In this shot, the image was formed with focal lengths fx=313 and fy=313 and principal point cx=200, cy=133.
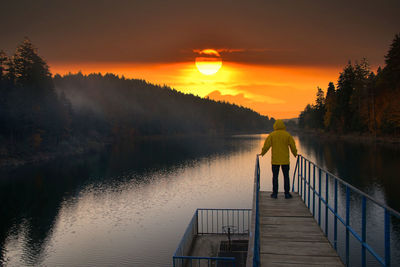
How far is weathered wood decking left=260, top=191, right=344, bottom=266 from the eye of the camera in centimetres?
661

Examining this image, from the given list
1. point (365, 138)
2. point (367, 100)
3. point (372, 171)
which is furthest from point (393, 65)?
point (372, 171)

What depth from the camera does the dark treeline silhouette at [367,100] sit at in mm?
64500

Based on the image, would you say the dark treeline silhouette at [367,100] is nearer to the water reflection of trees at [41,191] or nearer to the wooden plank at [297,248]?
the water reflection of trees at [41,191]

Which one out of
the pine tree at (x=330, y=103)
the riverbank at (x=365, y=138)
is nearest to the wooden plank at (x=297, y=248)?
the riverbank at (x=365, y=138)

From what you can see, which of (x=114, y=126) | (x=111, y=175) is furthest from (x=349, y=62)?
(x=114, y=126)

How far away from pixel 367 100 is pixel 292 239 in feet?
263

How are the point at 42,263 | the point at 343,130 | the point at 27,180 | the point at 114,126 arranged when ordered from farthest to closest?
the point at 114,126
the point at 343,130
the point at 27,180
the point at 42,263

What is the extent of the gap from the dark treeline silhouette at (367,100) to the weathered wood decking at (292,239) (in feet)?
208

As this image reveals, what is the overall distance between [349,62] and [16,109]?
3366 inches

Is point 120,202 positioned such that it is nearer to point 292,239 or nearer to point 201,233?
point 201,233

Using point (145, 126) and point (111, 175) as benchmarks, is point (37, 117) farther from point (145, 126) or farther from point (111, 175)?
point (145, 126)

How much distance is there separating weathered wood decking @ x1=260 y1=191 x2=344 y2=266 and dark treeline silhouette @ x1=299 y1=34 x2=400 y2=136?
63490 millimetres

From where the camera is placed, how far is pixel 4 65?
62.2 metres

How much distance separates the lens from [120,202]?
3250cm
